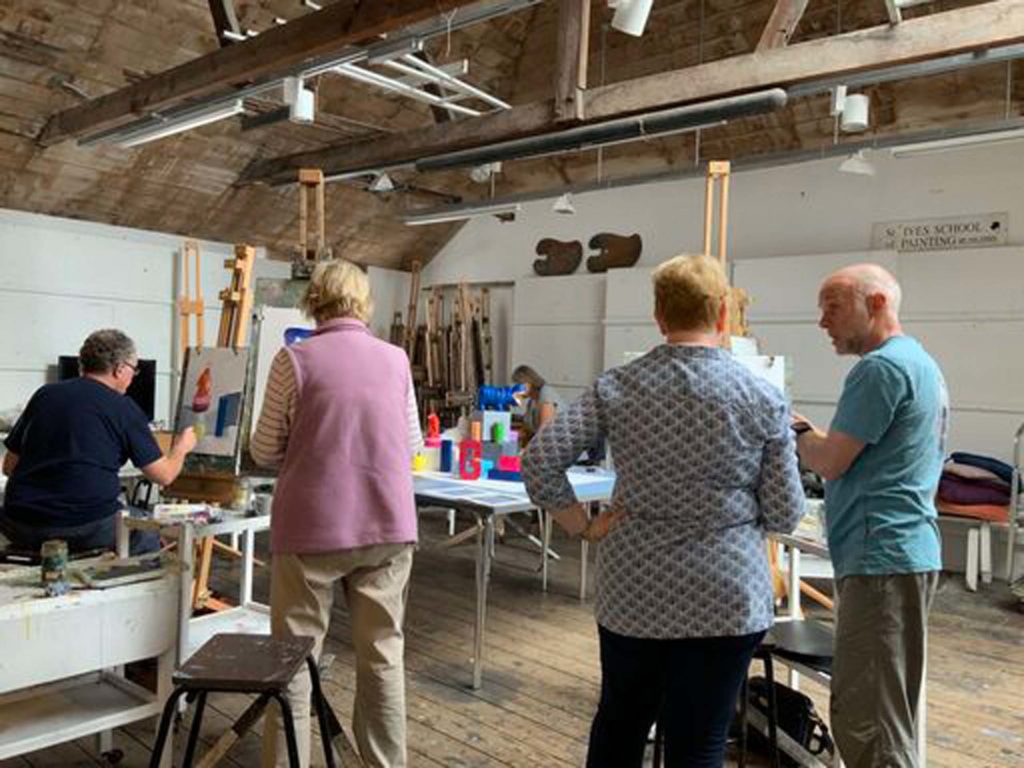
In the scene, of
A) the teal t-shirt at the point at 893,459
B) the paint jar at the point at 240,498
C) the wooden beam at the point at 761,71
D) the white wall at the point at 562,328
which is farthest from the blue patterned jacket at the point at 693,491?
the white wall at the point at 562,328

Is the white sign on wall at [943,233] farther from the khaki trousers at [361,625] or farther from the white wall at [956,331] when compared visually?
the khaki trousers at [361,625]

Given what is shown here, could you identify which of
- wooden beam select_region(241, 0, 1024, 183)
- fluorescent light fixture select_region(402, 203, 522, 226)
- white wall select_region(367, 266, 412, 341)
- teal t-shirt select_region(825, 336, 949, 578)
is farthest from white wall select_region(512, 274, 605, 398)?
teal t-shirt select_region(825, 336, 949, 578)

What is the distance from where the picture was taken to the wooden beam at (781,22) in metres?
4.09

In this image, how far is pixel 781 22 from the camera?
163 inches

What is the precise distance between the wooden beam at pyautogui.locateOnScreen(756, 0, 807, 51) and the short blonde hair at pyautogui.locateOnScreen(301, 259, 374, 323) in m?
2.98

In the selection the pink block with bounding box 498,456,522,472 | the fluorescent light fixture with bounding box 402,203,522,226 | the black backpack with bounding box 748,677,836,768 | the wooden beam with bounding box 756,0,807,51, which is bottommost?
the black backpack with bounding box 748,677,836,768

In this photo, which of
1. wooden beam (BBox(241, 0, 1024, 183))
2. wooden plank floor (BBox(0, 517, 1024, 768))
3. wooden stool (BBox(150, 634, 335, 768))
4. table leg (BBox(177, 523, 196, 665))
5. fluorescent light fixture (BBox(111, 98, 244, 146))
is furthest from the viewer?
fluorescent light fixture (BBox(111, 98, 244, 146))

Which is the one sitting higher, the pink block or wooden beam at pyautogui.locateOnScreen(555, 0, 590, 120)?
wooden beam at pyautogui.locateOnScreen(555, 0, 590, 120)

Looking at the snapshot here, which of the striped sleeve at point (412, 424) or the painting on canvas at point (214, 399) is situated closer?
the striped sleeve at point (412, 424)

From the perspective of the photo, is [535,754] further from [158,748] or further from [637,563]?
[637,563]

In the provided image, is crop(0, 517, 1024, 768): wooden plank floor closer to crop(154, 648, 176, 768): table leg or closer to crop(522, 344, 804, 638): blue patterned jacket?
crop(154, 648, 176, 768): table leg

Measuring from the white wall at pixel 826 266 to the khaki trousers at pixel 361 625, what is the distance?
4.59 meters

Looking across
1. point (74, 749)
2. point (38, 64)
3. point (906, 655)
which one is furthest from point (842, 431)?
point (38, 64)

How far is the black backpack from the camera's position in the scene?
2.63 metres
